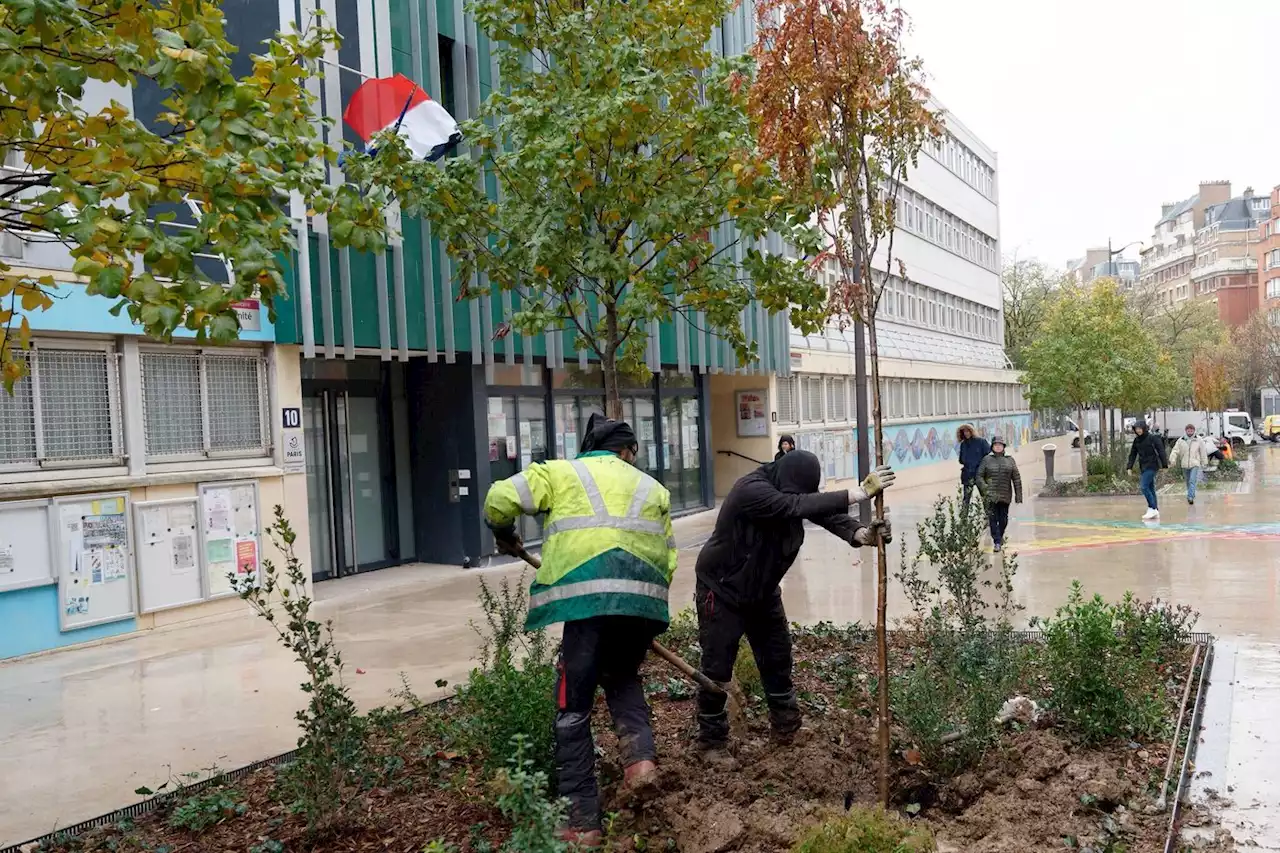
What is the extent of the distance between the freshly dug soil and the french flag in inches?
287

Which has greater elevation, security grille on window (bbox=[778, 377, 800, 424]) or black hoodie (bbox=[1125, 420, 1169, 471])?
security grille on window (bbox=[778, 377, 800, 424])

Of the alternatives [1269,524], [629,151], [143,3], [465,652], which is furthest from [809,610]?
[1269,524]

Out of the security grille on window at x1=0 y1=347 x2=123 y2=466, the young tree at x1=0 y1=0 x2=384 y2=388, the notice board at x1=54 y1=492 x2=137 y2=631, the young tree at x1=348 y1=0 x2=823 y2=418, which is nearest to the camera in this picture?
the young tree at x1=0 y1=0 x2=384 y2=388

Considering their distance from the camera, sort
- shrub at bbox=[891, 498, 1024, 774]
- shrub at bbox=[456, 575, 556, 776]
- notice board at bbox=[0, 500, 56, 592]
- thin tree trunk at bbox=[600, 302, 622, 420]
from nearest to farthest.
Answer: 1. shrub at bbox=[456, 575, 556, 776]
2. shrub at bbox=[891, 498, 1024, 774]
3. thin tree trunk at bbox=[600, 302, 622, 420]
4. notice board at bbox=[0, 500, 56, 592]

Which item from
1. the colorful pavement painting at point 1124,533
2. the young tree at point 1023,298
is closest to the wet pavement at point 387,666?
the colorful pavement painting at point 1124,533

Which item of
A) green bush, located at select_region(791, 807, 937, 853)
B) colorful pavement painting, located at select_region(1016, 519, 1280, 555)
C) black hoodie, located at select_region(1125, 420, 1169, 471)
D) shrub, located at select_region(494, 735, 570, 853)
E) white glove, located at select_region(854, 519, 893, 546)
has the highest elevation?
white glove, located at select_region(854, 519, 893, 546)

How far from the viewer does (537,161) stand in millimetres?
6488

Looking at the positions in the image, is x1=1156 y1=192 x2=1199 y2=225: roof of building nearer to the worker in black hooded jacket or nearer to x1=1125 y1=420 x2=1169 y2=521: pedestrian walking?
x1=1125 y1=420 x2=1169 y2=521: pedestrian walking

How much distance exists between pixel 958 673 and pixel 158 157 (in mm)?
4492

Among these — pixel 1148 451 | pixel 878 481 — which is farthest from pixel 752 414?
pixel 878 481

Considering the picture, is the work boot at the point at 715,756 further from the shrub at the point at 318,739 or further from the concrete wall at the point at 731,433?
the concrete wall at the point at 731,433

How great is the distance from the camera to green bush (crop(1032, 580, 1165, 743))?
527 centimetres

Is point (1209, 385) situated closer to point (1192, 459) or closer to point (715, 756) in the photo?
point (1192, 459)

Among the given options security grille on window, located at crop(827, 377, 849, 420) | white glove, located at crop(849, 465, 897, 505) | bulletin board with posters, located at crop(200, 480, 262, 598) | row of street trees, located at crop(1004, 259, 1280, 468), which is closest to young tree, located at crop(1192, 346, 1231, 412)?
row of street trees, located at crop(1004, 259, 1280, 468)
